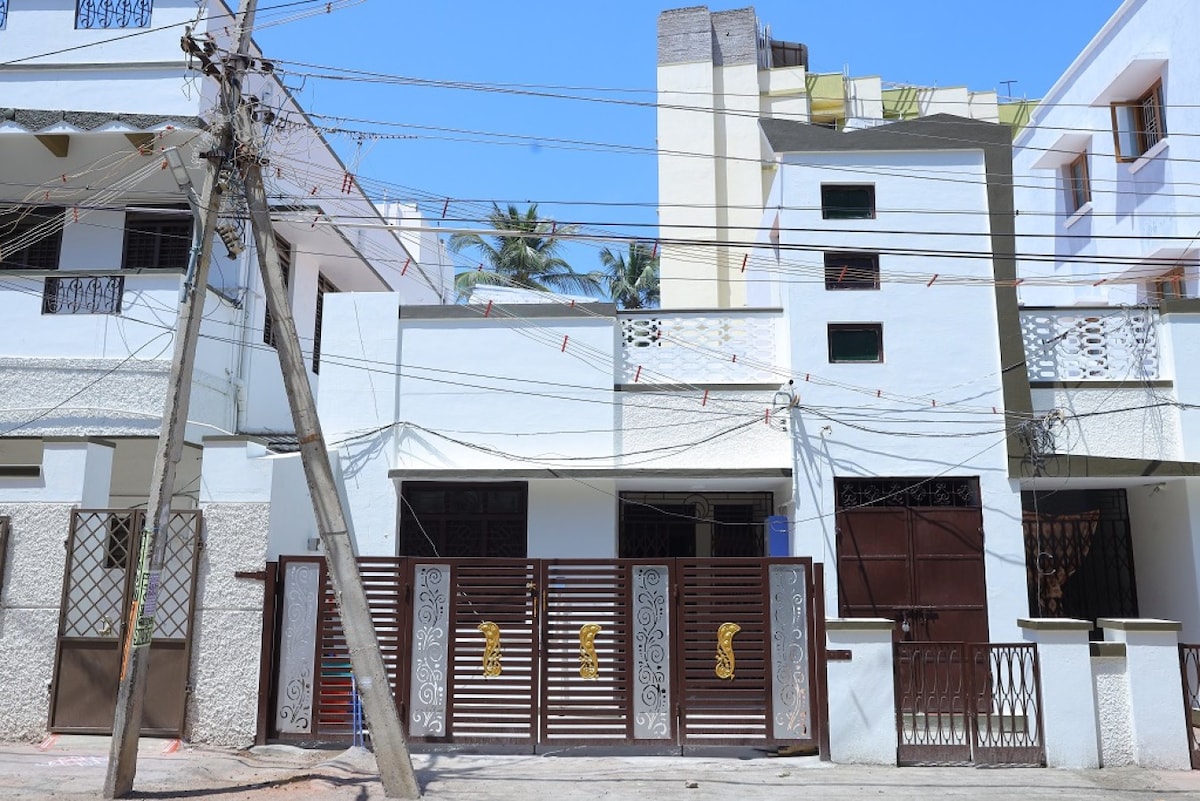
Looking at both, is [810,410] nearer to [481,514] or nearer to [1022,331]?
[1022,331]

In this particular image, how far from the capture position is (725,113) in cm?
2064

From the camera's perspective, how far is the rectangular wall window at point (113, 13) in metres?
13.3

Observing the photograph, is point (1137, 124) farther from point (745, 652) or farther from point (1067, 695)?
point (745, 652)

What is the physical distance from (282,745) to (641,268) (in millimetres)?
24483

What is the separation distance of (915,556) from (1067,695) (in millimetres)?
3147

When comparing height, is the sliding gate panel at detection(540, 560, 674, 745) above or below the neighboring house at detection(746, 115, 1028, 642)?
below

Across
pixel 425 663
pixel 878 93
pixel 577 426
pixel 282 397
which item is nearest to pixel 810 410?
pixel 577 426

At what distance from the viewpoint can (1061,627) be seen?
29.1 ft

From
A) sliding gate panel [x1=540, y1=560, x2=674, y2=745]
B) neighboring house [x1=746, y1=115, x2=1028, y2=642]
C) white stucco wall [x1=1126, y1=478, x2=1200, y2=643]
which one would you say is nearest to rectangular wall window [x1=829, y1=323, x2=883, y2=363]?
neighboring house [x1=746, y1=115, x2=1028, y2=642]

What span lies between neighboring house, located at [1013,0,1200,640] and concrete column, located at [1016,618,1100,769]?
3231 mm

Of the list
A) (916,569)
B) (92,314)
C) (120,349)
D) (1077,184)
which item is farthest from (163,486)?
(1077,184)

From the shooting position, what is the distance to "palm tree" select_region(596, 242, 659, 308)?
31.8m

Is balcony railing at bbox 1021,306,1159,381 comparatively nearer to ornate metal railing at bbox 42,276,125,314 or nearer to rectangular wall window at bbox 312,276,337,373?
rectangular wall window at bbox 312,276,337,373

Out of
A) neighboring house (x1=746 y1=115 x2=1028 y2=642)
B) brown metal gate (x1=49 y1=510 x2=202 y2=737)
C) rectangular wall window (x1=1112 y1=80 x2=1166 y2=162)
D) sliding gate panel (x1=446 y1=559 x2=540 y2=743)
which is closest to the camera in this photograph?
sliding gate panel (x1=446 y1=559 x2=540 y2=743)
